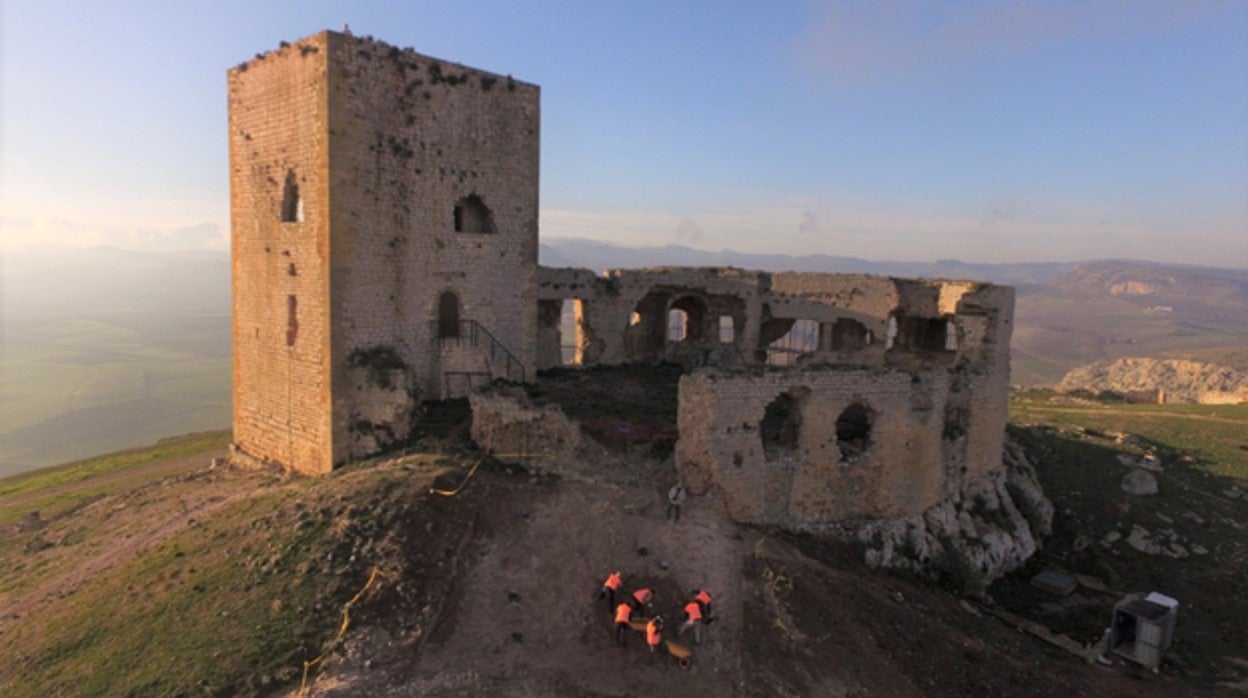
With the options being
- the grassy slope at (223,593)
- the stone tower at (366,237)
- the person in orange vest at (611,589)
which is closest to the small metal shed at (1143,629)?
the person in orange vest at (611,589)

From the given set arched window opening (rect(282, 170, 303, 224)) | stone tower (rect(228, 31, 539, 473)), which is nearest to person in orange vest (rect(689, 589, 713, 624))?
stone tower (rect(228, 31, 539, 473))

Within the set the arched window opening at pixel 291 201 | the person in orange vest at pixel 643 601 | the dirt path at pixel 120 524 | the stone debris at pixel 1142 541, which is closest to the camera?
the person in orange vest at pixel 643 601

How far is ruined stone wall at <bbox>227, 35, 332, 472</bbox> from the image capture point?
17812 mm

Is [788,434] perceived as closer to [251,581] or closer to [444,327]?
[444,327]

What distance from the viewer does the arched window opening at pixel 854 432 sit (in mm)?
18688

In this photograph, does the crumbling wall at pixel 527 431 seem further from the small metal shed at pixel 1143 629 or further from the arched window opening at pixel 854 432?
the small metal shed at pixel 1143 629

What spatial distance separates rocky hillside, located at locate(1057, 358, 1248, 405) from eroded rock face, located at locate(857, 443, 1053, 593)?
109 ft

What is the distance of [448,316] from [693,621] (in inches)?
449

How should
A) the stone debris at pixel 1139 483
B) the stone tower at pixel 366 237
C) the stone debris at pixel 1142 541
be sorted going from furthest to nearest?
1. the stone debris at pixel 1139 483
2. the stone debris at pixel 1142 541
3. the stone tower at pixel 366 237

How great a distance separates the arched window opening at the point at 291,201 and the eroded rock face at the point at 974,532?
15.8 meters

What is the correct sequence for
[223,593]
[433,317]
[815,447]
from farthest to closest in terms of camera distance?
[433,317]
[815,447]
[223,593]

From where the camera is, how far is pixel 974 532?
68.0ft

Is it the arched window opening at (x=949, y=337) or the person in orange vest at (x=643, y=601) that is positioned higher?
the arched window opening at (x=949, y=337)

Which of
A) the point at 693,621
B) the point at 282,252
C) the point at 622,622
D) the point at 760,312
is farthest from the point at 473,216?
the point at 693,621
